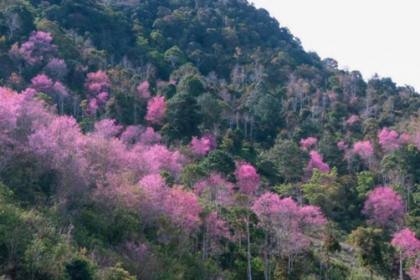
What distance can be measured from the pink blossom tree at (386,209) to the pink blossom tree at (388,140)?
33.1 ft

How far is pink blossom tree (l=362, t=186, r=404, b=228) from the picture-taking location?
109 ft

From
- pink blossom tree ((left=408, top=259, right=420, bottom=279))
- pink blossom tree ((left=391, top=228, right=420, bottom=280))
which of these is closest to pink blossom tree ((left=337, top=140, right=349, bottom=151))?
pink blossom tree ((left=391, top=228, right=420, bottom=280))

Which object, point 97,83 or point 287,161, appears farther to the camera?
point 97,83

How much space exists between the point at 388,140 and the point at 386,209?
41.6 ft

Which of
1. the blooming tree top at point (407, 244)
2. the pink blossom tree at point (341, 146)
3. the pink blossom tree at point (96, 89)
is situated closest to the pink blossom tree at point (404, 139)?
the pink blossom tree at point (341, 146)

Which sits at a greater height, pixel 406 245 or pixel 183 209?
pixel 406 245

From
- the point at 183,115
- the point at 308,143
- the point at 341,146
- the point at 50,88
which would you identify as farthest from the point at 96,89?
the point at 341,146

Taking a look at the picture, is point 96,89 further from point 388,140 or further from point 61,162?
point 388,140

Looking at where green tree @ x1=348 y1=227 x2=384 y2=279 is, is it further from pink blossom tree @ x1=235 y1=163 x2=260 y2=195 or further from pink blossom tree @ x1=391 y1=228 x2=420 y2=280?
pink blossom tree @ x1=235 y1=163 x2=260 y2=195

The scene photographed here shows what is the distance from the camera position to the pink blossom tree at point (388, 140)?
4312cm

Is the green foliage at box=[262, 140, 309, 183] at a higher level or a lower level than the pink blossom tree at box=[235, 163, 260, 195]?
higher

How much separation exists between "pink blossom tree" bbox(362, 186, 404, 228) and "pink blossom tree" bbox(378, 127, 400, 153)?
1010cm

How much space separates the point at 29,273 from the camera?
12.6m

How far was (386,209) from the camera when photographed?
1299 inches
